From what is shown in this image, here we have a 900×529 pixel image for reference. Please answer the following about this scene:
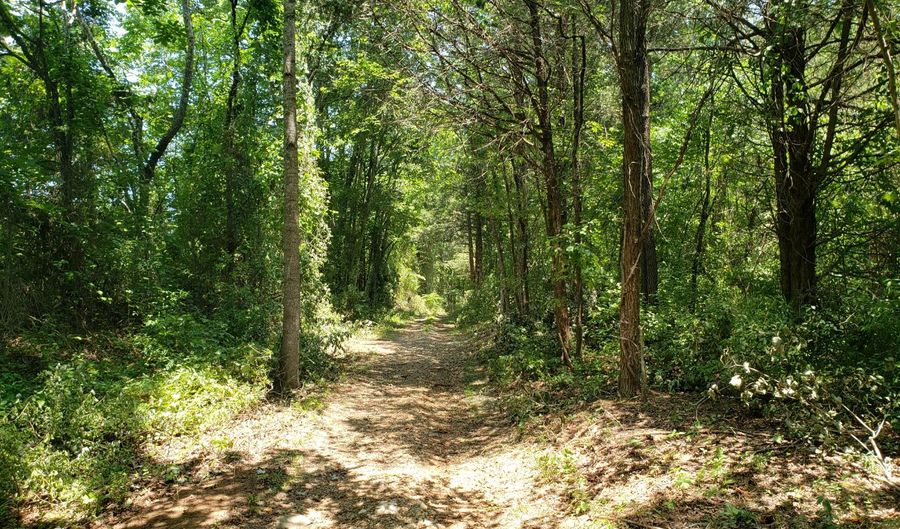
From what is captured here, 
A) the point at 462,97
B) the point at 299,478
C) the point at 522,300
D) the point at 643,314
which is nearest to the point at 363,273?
the point at 522,300

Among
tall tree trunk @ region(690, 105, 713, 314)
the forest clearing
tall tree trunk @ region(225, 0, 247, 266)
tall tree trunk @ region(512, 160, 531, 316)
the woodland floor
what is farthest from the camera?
tall tree trunk @ region(512, 160, 531, 316)

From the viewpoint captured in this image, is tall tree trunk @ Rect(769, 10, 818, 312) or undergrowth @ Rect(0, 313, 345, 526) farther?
tall tree trunk @ Rect(769, 10, 818, 312)

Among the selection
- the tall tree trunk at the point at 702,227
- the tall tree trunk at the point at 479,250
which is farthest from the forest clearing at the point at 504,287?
the tall tree trunk at the point at 479,250

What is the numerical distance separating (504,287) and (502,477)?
10.5 m

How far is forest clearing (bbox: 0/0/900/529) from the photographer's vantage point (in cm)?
480

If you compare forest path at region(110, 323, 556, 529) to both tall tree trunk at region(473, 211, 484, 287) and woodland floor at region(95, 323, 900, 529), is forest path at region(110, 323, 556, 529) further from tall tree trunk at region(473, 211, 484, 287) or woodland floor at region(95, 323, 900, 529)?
tall tree trunk at region(473, 211, 484, 287)

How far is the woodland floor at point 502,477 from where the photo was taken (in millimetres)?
3807

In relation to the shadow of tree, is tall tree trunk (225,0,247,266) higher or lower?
higher

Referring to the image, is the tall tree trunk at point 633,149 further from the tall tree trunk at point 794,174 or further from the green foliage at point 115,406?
the green foliage at point 115,406

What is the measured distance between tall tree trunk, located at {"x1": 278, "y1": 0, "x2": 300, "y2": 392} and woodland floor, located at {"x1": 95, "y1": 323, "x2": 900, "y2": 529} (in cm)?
94

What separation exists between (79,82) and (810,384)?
12769mm

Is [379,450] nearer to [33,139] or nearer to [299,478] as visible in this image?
[299,478]

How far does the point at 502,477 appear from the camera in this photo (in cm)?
604

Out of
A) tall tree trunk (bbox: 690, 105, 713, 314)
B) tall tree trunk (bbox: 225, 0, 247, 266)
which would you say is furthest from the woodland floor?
tall tree trunk (bbox: 690, 105, 713, 314)
